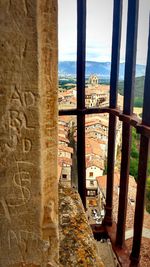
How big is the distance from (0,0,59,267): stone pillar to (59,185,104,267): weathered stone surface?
20cm

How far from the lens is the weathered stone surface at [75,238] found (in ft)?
6.61

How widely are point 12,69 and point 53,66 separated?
11.9 inches

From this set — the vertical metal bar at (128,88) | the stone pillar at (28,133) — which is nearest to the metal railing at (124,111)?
the vertical metal bar at (128,88)

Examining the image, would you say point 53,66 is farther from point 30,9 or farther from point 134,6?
point 134,6

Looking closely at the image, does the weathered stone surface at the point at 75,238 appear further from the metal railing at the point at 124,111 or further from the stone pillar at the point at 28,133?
the metal railing at the point at 124,111

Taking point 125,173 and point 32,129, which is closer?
point 32,129

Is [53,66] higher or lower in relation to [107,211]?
higher

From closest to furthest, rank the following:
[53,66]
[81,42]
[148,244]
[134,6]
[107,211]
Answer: [53,66] → [134,6] → [81,42] → [107,211] → [148,244]

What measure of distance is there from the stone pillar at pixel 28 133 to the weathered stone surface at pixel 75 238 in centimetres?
20

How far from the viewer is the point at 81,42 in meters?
3.59

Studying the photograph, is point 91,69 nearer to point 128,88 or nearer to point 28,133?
point 128,88

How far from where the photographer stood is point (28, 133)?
1.54m

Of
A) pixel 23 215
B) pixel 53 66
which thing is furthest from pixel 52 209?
pixel 53 66

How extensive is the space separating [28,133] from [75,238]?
1087mm
